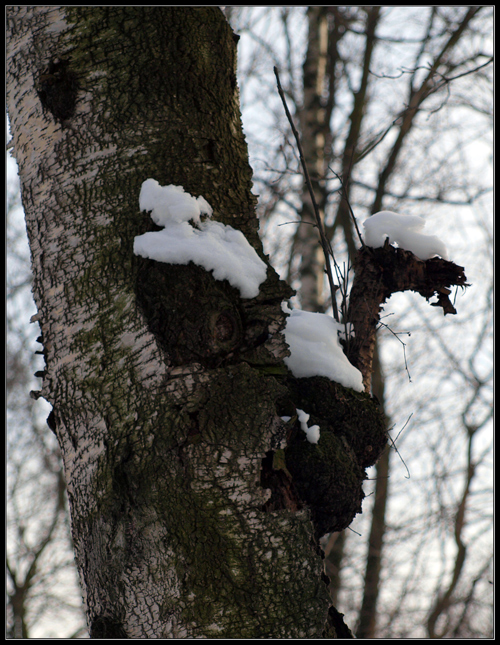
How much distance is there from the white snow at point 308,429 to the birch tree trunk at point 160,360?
0.03 m

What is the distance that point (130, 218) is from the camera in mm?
1213

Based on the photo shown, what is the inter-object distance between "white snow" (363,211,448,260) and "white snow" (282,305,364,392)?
0.37 m

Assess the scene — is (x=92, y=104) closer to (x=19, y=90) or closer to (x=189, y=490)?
(x=19, y=90)

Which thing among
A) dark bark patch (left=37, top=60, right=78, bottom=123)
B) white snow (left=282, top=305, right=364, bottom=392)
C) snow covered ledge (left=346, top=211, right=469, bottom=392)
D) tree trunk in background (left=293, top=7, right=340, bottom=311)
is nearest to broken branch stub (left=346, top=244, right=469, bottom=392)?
snow covered ledge (left=346, top=211, right=469, bottom=392)

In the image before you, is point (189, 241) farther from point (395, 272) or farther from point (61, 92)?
point (395, 272)

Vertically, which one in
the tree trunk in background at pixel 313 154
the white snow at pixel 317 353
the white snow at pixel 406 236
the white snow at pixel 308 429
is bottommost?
the white snow at pixel 308 429

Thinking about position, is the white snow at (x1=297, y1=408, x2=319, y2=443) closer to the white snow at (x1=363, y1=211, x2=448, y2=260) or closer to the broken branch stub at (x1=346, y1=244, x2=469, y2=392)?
the broken branch stub at (x1=346, y1=244, x2=469, y2=392)

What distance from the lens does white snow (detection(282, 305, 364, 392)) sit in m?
1.45

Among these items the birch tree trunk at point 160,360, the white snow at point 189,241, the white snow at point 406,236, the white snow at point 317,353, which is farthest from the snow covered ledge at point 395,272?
the white snow at point 189,241

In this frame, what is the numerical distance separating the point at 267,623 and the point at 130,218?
0.93 metres

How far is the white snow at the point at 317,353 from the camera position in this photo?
145 centimetres

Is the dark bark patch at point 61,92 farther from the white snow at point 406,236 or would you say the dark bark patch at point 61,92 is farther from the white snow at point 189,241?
the white snow at point 406,236

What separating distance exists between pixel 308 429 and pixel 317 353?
25 cm

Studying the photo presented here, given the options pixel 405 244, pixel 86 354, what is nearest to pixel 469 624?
pixel 405 244
